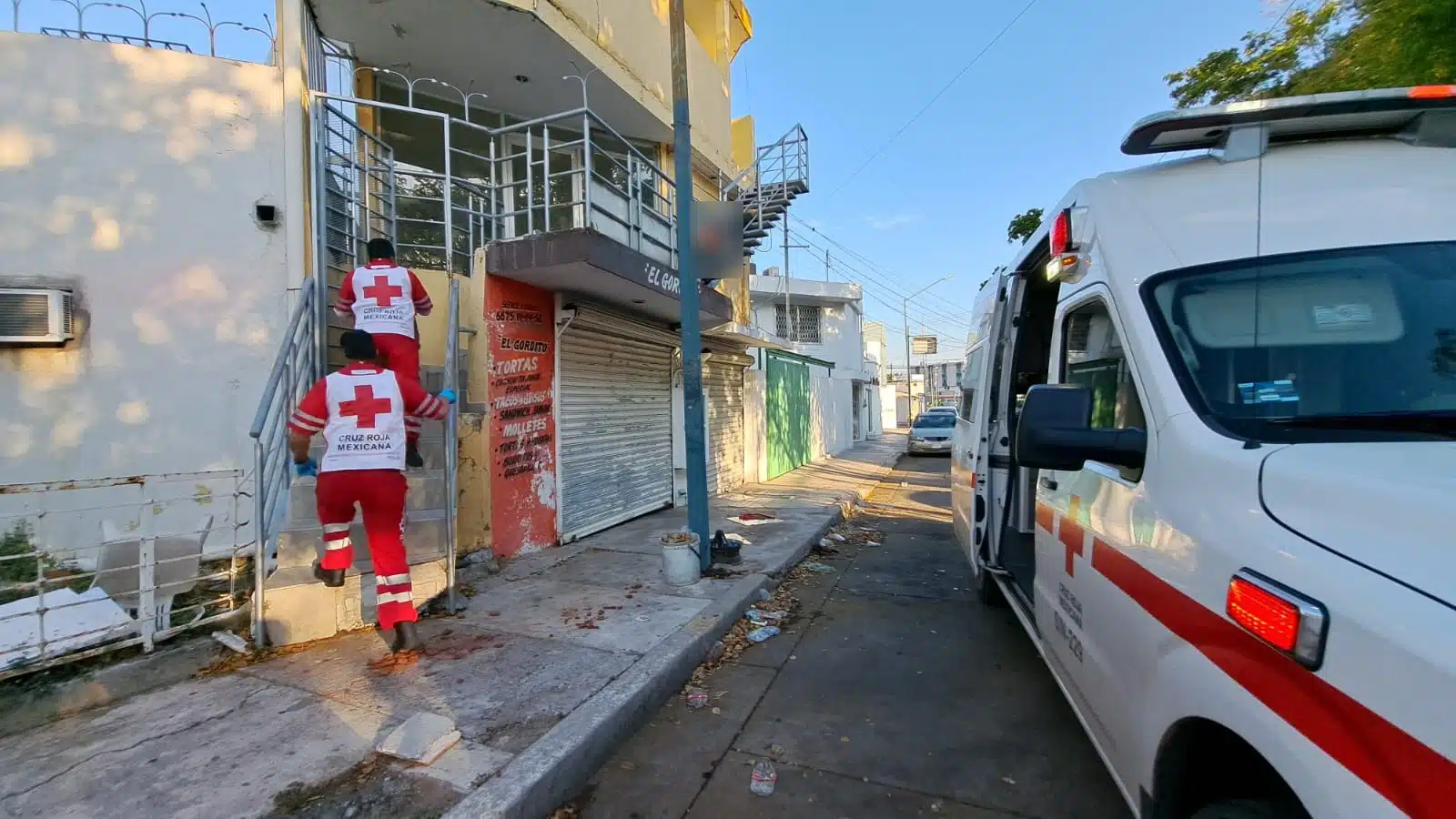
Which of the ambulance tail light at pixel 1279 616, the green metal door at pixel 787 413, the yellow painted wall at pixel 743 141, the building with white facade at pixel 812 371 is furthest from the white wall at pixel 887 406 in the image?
the ambulance tail light at pixel 1279 616

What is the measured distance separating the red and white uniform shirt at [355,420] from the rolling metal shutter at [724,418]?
22.9 feet

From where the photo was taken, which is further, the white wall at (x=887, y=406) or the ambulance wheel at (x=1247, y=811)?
the white wall at (x=887, y=406)

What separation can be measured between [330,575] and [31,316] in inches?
139

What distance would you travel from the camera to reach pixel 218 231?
220 inches

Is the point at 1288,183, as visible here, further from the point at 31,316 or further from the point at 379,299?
the point at 31,316

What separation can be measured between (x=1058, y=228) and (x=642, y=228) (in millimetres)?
5494

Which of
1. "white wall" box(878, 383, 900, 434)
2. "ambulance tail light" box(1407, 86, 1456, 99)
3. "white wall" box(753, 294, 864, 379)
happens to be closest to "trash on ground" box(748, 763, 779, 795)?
"ambulance tail light" box(1407, 86, 1456, 99)

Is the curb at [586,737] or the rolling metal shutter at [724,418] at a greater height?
the rolling metal shutter at [724,418]

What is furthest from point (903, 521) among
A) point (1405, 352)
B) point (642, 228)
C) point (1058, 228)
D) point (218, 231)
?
point (218, 231)

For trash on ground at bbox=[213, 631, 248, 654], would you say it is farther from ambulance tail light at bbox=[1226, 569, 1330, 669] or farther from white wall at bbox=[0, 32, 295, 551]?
ambulance tail light at bbox=[1226, 569, 1330, 669]

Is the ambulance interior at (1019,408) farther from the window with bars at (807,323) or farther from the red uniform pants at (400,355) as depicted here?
the window with bars at (807,323)

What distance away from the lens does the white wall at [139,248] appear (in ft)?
17.1

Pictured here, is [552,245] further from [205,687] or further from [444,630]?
[205,687]

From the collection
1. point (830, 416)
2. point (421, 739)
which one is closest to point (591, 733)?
point (421, 739)
